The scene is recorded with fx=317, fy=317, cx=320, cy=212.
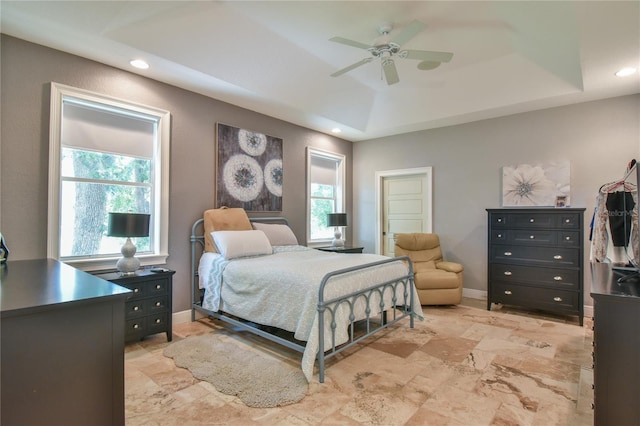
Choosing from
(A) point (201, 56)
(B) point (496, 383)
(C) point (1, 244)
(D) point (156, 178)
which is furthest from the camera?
(D) point (156, 178)

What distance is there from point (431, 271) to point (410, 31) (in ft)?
10.4

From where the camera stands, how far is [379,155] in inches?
238

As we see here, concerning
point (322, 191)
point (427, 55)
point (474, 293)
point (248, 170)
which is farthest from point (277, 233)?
point (474, 293)

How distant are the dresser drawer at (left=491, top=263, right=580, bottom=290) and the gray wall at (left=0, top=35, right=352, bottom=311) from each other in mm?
3179

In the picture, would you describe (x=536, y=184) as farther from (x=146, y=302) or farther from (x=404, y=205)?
(x=146, y=302)

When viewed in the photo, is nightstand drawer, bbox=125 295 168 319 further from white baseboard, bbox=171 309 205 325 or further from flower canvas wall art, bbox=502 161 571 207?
flower canvas wall art, bbox=502 161 571 207

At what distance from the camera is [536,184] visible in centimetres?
439

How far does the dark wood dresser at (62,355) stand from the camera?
3.35 feet

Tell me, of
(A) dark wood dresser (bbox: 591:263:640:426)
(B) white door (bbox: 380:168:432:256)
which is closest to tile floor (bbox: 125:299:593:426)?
(A) dark wood dresser (bbox: 591:263:640:426)

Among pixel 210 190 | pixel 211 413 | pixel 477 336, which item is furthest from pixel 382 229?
pixel 211 413

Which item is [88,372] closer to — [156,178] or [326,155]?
[156,178]

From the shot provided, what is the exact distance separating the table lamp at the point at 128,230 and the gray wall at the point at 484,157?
4163mm

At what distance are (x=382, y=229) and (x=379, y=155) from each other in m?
1.42

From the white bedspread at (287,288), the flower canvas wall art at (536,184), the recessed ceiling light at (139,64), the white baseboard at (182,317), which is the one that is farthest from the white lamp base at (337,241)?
the recessed ceiling light at (139,64)
